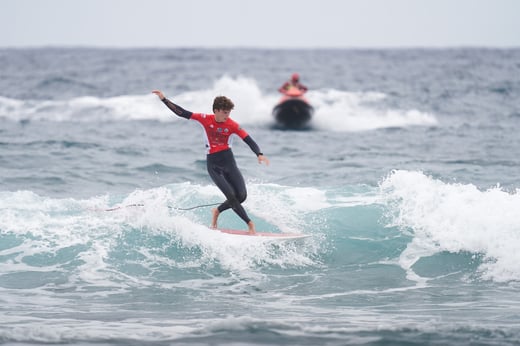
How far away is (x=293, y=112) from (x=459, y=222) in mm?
16861

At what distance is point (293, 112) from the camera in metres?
27.3

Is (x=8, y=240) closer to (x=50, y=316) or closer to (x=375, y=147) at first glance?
(x=50, y=316)

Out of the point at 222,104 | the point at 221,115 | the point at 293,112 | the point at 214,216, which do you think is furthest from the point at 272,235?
the point at 293,112

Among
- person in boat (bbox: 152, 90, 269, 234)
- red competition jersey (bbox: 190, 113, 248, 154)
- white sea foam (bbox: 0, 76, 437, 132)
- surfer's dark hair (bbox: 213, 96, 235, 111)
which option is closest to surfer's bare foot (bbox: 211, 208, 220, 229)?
person in boat (bbox: 152, 90, 269, 234)

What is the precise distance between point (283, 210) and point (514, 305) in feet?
15.3

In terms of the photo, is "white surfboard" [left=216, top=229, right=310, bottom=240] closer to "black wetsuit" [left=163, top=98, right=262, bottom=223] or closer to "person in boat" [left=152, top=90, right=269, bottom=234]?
"person in boat" [left=152, top=90, right=269, bottom=234]

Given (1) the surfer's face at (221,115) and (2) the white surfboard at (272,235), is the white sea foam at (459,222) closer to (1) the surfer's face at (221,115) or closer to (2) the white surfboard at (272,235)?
(2) the white surfboard at (272,235)

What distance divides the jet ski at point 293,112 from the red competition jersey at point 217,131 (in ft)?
57.7

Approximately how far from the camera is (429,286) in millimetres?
9188

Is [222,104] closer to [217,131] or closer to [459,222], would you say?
[217,131]

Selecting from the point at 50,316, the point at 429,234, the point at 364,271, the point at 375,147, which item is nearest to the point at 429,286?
the point at 364,271

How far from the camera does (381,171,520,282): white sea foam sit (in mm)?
9961

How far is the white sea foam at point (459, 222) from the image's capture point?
996 cm

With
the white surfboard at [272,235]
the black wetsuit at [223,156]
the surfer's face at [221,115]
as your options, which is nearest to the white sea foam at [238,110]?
the white surfboard at [272,235]
